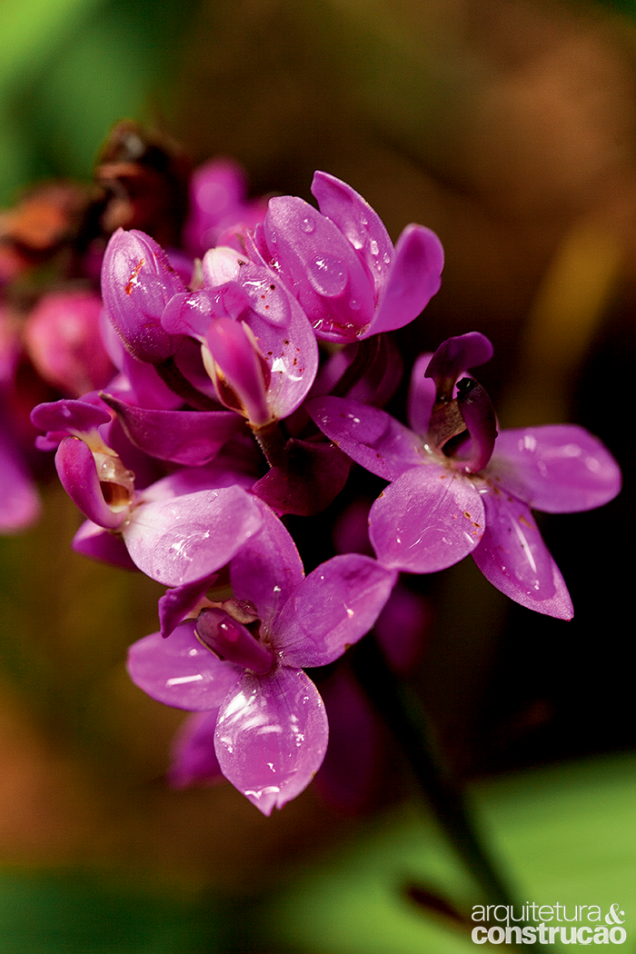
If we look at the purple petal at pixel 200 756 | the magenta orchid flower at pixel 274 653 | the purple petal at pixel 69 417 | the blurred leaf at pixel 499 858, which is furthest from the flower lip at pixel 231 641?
the blurred leaf at pixel 499 858

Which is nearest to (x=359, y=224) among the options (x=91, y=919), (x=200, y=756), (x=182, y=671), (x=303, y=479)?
(x=303, y=479)

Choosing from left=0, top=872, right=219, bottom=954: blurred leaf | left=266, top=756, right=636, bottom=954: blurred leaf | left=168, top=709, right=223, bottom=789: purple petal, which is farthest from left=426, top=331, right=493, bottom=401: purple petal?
left=0, top=872, right=219, bottom=954: blurred leaf

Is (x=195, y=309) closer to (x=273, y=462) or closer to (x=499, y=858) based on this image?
(x=273, y=462)

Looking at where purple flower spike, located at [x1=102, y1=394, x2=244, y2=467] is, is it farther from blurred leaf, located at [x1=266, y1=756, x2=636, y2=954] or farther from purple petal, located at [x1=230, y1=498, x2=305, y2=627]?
blurred leaf, located at [x1=266, y1=756, x2=636, y2=954]

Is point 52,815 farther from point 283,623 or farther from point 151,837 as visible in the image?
point 283,623

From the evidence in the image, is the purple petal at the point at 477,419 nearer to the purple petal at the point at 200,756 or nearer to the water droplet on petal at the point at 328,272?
the water droplet on petal at the point at 328,272
